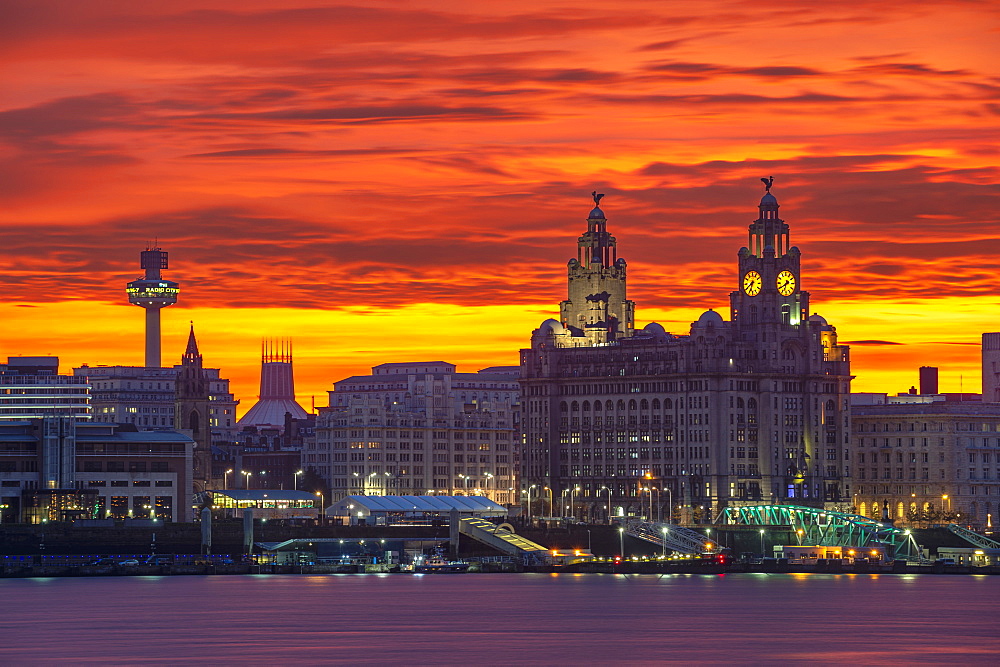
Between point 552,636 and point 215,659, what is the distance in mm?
31097

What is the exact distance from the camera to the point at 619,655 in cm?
17338

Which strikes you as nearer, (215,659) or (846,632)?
(215,659)

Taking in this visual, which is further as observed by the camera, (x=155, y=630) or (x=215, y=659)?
(x=155, y=630)

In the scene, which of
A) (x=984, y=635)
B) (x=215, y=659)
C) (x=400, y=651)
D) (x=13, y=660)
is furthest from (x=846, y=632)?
(x=13, y=660)

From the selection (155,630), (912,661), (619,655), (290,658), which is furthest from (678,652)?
(155,630)

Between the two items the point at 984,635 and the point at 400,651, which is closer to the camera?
the point at 400,651

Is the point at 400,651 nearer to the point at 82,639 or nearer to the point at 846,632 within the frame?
the point at 82,639

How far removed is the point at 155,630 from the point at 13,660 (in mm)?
27106

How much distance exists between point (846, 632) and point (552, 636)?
80.9 ft

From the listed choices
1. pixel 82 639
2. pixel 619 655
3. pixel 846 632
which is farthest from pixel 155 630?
pixel 846 632

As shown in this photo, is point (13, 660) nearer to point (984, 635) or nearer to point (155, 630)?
point (155, 630)

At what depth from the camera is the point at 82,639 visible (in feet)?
609

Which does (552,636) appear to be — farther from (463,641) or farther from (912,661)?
(912,661)

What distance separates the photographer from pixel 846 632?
19475cm
